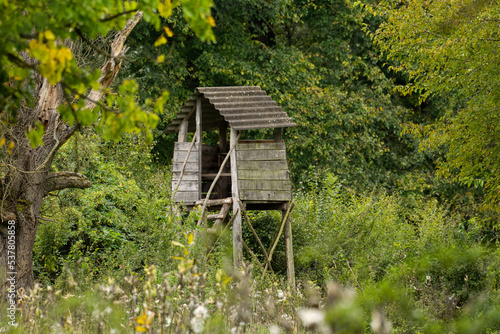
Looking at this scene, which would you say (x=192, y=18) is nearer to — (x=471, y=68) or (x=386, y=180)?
(x=471, y=68)

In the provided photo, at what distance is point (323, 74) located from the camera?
72.8 ft

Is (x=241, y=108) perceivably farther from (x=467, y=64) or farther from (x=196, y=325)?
(x=196, y=325)

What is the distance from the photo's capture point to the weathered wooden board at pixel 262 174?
12516 millimetres

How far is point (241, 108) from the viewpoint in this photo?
1287cm

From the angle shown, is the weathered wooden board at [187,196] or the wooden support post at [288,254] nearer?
the weathered wooden board at [187,196]

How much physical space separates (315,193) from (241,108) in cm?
491

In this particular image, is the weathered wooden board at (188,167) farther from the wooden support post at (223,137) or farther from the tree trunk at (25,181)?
the tree trunk at (25,181)

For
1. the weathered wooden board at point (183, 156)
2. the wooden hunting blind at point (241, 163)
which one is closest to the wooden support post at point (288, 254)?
the wooden hunting blind at point (241, 163)

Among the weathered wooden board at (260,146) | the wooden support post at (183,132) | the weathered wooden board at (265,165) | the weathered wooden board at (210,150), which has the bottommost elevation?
the weathered wooden board at (265,165)

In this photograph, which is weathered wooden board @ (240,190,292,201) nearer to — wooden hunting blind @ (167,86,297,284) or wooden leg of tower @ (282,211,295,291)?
wooden hunting blind @ (167,86,297,284)

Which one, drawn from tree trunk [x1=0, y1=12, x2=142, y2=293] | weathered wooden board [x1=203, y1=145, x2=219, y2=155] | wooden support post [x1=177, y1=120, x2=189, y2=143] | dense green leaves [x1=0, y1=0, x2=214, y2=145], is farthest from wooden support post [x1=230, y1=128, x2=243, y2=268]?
dense green leaves [x1=0, y1=0, x2=214, y2=145]

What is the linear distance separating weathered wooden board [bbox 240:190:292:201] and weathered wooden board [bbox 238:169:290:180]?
0.30m

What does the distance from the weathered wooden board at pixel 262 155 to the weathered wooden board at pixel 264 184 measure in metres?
0.51

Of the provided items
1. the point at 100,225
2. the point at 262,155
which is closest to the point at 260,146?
the point at 262,155
